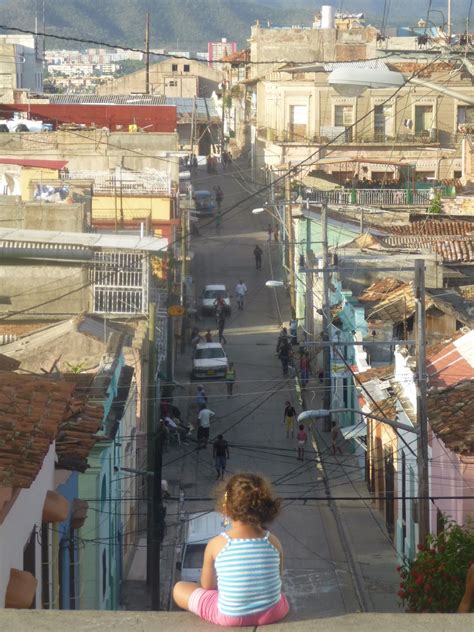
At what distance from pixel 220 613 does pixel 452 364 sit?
1515 cm

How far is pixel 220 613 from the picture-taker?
5.49m

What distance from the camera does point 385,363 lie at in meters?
27.1

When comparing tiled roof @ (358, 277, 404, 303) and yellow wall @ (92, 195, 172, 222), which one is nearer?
tiled roof @ (358, 277, 404, 303)

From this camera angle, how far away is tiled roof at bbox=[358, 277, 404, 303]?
30.2 meters

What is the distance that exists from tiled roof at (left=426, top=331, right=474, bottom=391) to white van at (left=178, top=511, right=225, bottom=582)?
3753mm

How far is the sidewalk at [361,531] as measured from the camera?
65.8ft

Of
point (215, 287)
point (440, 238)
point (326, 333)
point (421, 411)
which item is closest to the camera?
point (421, 411)

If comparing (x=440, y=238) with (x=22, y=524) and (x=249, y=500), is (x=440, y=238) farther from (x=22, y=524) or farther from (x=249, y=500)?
(x=249, y=500)

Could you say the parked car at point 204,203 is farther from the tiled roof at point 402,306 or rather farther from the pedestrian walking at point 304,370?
the tiled roof at point 402,306

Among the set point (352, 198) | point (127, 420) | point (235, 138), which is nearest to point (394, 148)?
point (352, 198)

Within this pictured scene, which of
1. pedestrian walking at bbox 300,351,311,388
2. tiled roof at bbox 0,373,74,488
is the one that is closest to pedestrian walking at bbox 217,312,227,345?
pedestrian walking at bbox 300,351,311,388

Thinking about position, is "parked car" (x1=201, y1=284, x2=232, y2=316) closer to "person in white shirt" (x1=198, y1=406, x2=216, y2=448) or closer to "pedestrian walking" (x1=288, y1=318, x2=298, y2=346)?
"pedestrian walking" (x1=288, y1=318, x2=298, y2=346)

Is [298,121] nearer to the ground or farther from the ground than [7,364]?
farther from the ground

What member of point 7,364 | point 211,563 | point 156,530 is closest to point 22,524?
point 211,563
